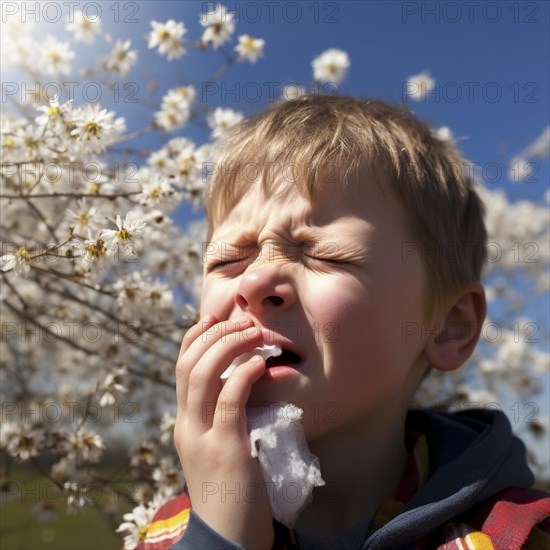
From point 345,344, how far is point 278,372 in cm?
11

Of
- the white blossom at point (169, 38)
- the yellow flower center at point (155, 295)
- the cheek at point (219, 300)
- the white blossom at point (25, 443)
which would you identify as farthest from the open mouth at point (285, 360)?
the white blossom at point (169, 38)

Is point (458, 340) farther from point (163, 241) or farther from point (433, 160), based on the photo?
point (163, 241)

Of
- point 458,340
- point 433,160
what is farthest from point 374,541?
point 433,160

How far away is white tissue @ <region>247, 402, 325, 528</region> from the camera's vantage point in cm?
81

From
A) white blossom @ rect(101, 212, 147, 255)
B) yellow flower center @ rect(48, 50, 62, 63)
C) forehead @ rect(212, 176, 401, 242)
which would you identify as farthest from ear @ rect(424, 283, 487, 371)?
yellow flower center @ rect(48, 50, 62, 63)

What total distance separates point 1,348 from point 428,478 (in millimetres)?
1752

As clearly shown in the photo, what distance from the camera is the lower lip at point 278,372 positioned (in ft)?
2.76

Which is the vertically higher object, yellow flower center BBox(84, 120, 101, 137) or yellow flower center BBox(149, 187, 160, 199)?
yellow flower center BBox(84, 120, 101, 137)

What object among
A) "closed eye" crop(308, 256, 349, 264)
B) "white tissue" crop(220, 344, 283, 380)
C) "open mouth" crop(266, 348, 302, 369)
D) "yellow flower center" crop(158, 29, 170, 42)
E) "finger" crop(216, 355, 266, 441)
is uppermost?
"yellow flower center" crop(158, 29, 170, 42)

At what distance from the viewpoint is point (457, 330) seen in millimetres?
1100

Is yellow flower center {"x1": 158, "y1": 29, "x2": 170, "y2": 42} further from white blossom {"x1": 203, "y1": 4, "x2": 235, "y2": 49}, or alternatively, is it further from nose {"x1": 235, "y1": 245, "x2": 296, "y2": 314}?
nose {"x1": 235, "y1": 245, "x2": 296, "y2": 314}

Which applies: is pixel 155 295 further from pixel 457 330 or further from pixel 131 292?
pixel 457 330

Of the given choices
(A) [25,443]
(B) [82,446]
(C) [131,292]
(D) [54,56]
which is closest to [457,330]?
(C) [131,292]

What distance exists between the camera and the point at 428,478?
1024 mm
